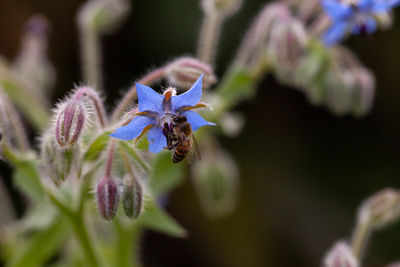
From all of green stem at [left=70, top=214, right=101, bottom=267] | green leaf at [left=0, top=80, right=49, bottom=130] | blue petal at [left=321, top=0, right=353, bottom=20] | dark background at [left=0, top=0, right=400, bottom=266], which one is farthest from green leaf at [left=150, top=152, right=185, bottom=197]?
dark background at [left=0, top=0, right=400, bottom=266]

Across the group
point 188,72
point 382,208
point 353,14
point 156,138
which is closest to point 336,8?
point 353,14

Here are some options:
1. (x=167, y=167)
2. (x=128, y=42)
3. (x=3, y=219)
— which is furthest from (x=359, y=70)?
(x=128, y=42)

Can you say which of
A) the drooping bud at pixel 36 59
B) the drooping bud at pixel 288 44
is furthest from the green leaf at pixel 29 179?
the drooping bud at pixel 288 44

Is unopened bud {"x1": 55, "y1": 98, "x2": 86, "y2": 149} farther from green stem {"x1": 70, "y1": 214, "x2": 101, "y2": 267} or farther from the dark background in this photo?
the dark background

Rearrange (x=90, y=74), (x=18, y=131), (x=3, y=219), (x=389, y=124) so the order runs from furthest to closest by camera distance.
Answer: (x=389, y=124) < (x=3, y=219) < (x=90, y=74) < (x=18, y=131)

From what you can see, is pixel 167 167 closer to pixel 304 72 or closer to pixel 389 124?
pixel 304 72

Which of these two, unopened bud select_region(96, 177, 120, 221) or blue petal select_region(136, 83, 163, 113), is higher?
blue petal select_region(136, 83, 163, 113)

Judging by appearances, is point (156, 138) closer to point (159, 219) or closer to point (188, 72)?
point (188, 72)
